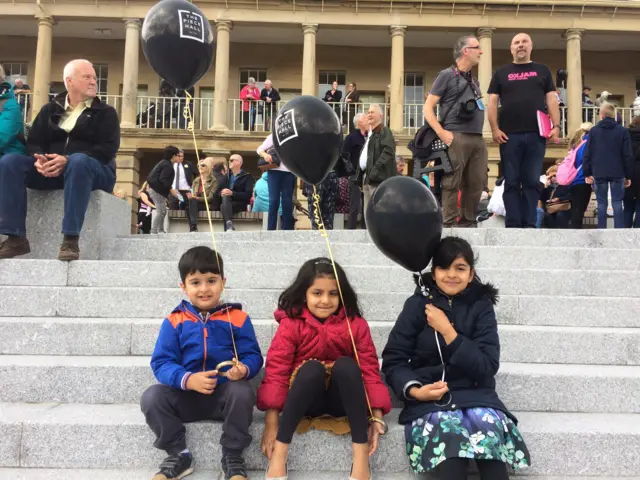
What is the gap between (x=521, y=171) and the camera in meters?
5.25

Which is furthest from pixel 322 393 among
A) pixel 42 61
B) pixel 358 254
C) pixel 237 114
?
pixel 42 61

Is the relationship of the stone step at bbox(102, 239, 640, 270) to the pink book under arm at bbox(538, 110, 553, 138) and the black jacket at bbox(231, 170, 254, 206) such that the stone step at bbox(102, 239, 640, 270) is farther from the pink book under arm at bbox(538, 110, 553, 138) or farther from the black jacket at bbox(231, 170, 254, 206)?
the black jacket at bbox(231, 170, 254, 206)

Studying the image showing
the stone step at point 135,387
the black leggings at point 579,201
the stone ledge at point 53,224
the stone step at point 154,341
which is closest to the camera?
the stone step at point 135,387

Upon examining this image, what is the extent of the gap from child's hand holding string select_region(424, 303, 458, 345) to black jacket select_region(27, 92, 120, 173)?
288 centimetres

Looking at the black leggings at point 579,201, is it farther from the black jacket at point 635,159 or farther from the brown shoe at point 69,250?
the brown shoe at point 69,250

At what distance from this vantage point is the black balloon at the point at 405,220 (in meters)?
2.33

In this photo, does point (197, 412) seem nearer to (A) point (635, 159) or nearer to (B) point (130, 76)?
(A) point (635, 159)

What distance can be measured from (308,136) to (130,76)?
17313mm

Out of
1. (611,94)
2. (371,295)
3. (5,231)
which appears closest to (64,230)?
(5,231)

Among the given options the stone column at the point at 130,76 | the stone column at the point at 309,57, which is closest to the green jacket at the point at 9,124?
the stone column at the point at 309,57

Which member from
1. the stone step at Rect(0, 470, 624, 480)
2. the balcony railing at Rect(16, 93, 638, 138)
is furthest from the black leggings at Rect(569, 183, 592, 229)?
the balcony railing at Rect(16, 93, 638, 138)

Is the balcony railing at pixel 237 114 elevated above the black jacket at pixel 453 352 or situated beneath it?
elevated above

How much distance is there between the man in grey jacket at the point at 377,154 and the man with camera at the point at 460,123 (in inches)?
27.7

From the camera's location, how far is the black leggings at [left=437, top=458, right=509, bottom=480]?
6.95 feet
